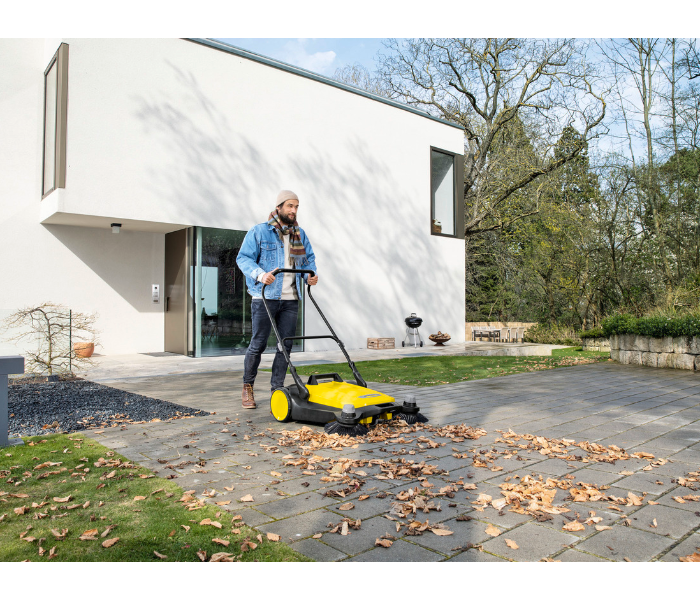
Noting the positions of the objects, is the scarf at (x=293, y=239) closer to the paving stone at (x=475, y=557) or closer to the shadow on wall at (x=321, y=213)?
the paving stone at (x=475, y=557)

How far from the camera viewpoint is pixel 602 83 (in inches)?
742

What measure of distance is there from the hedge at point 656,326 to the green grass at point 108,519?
27.5 feet

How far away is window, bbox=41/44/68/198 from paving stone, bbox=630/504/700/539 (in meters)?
9.91

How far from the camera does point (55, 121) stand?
9992 mm

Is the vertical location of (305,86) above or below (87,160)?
above

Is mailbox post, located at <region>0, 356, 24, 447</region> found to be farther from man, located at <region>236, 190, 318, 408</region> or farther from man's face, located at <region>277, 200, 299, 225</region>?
man's face, located at <region>277, 200, 299, 225</region>

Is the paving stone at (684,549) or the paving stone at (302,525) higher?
the paving stone at (684,549)

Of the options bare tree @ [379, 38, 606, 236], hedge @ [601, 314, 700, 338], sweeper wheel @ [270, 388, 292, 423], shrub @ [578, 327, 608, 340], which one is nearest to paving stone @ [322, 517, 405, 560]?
sweeper wheel @ [270, 388, 292, 423]

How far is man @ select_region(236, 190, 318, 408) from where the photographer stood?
488cm

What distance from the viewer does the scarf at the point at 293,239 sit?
4938 mm

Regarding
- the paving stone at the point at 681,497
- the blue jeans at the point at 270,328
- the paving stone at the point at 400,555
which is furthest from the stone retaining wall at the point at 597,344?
the paving stone at the point at 400,555

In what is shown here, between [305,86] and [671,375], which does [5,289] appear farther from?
[671,375]
